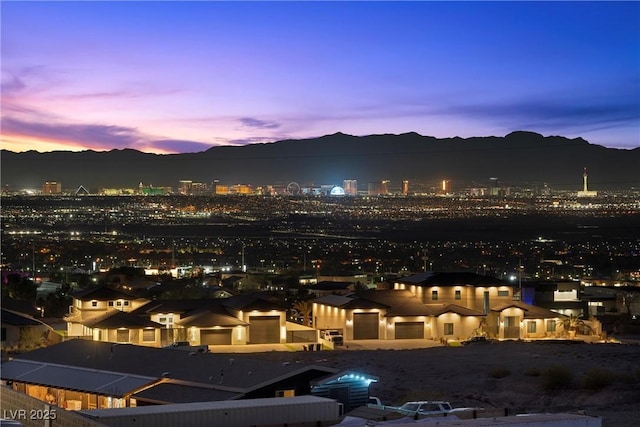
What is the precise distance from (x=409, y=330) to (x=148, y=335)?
924 centimetres

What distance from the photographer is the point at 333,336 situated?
3291cm

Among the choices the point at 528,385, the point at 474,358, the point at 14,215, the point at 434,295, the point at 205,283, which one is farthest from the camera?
the point at 14,215

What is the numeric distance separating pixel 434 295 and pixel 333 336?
22.3 ft

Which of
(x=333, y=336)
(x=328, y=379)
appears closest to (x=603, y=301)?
(x=333, y=336)

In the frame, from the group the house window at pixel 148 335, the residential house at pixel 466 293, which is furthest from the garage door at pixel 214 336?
the residential house at pixel 466 293

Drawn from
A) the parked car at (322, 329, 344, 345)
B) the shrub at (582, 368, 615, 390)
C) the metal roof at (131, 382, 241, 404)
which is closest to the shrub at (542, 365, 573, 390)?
the shrub at (582, 368, 615, 390)

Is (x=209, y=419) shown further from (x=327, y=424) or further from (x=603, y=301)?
(x=603, y=301)

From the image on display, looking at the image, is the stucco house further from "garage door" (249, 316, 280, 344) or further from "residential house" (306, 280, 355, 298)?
"residential house" (306, 280, 355, 298)

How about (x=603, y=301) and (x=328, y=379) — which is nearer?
(x=328, y=379)

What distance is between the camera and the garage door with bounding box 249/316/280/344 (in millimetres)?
33344

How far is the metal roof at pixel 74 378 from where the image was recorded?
58.4 feet

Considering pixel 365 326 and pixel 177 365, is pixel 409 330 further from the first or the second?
pixel 177 365

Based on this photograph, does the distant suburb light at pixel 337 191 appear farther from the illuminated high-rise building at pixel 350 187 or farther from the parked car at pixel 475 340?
the parked car at pixel 475 340

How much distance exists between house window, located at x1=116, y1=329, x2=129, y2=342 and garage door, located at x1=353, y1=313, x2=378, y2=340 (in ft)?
27.0
